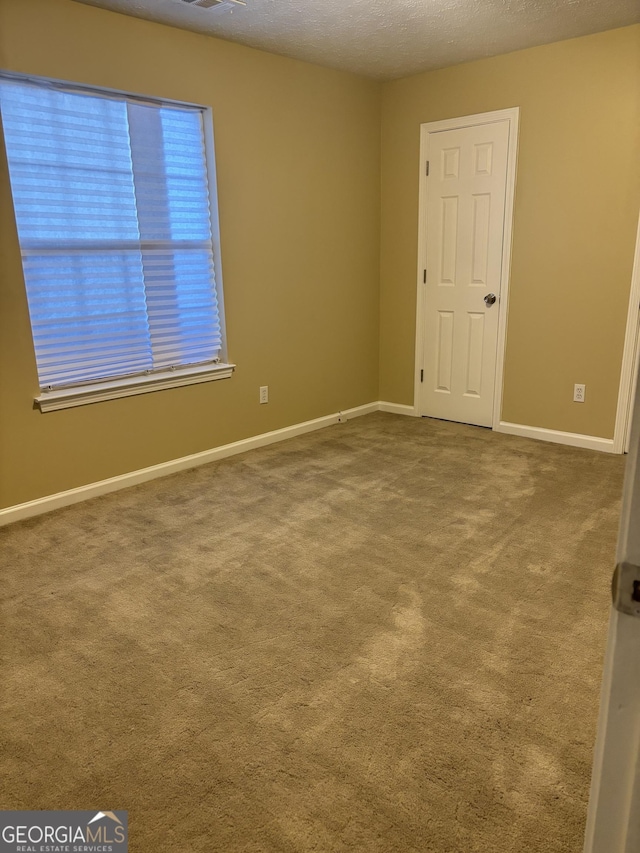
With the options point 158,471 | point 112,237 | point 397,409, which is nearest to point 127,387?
point 158,471

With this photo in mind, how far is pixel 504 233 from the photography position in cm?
428

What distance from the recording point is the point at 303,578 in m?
2.56

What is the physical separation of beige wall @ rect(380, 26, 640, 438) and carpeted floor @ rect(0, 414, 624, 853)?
0.96 metres

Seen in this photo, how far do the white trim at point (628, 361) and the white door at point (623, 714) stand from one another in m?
3.29

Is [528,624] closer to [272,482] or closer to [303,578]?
[303,578]

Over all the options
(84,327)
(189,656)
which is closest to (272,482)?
(84,327)

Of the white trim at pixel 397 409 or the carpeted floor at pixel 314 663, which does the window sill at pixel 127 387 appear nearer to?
the carpeted floor at pixel 314 663

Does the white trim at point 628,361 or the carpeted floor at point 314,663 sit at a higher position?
the white trim at point 628,361

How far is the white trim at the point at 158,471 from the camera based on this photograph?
323 cm

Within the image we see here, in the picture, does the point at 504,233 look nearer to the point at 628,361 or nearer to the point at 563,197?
the point at 563,197

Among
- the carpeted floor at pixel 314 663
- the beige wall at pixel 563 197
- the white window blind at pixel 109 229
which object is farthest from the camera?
the beige wall at pixel 563 197

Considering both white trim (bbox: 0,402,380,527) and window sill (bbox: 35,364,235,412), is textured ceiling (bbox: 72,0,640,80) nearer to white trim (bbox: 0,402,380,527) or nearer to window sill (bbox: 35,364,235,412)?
window sill (bbox: 35,364,235,412)

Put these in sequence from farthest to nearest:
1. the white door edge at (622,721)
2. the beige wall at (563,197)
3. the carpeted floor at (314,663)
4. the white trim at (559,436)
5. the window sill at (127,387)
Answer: the white trim at (559,436) → the beige wall at (563,197) → the window sill at (127,387) → the carpeted floor at (314,663) → the white door edge at (622,721)

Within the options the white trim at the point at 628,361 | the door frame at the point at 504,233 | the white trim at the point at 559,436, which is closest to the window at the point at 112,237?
the door frame at the point at 504,233
